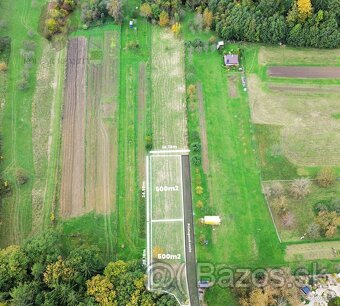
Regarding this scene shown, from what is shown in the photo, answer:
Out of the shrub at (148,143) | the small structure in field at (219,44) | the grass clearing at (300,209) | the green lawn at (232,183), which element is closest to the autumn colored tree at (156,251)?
the green lawn at (232,183)

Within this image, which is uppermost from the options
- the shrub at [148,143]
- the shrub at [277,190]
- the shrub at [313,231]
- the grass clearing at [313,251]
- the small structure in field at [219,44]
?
the small structure in field at [219,44]

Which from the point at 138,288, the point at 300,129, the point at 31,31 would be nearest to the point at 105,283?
the point at 138,288

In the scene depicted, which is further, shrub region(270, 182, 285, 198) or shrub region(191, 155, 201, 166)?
shrub region(191, 155, 201, 166)

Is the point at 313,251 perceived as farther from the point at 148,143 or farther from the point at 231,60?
the point at 231,60

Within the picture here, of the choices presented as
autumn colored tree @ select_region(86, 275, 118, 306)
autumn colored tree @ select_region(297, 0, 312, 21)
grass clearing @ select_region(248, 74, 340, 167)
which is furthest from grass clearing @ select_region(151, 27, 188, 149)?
autumn colored tree @ select_region(86, 275, 118, 306)

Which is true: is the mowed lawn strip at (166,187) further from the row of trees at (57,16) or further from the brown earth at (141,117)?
the row of trees at (57,16)

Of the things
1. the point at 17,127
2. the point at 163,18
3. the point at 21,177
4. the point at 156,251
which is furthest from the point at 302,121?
the point at 17,127

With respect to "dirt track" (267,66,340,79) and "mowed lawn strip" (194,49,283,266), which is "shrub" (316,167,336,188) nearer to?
"mowed lawn strip" (194,49,283,266)
